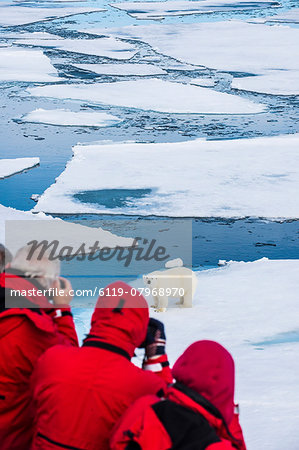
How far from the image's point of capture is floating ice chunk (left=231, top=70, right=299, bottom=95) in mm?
12034

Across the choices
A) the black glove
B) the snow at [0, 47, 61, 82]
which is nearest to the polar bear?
the black glove

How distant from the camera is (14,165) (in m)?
7.83

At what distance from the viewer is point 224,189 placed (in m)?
6.85

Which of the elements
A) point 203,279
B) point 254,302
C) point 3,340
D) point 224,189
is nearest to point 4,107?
point 224,189

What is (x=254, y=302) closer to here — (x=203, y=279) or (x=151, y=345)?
(x=203, y=279)

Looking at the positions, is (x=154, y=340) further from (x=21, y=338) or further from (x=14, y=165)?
(x=14, y=165)

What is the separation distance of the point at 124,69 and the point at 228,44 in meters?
3.72

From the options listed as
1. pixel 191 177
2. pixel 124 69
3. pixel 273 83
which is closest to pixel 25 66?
pixel 124 69

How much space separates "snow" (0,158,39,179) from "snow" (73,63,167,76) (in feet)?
20.3

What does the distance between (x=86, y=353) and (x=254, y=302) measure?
237cm

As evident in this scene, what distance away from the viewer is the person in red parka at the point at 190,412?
4.69 ft

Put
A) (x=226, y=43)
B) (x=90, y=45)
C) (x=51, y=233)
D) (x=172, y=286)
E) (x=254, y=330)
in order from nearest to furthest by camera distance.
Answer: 1. (x=254, y=330)
2. (x=172, y=286)
3. (x=51, y=233)
4. (x=226, y=43)
5. (x=90, y=45)

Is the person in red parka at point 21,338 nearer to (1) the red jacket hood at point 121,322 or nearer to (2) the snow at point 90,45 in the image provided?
(1) the red jacket hood at point 121,322

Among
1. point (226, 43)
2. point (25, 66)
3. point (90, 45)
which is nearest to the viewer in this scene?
point (25, 66)
